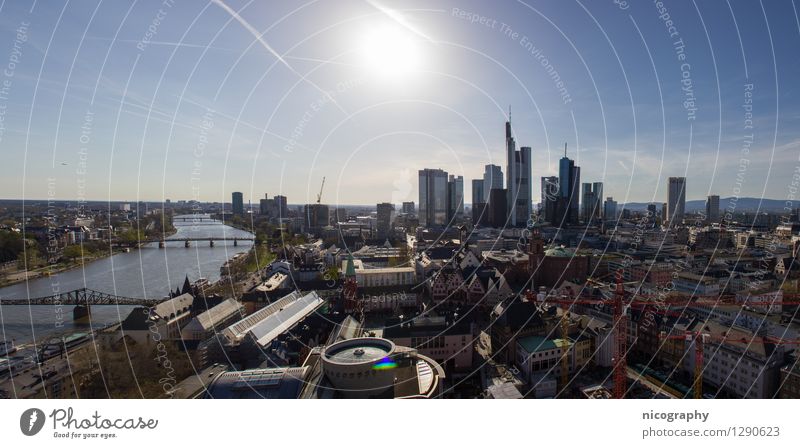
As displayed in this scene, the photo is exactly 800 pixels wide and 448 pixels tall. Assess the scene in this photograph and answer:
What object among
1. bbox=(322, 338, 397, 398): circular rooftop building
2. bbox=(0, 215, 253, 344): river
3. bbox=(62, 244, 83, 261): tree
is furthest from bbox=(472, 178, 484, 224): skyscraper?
bbox=(322, 338, 397, 398): circular rooftop building

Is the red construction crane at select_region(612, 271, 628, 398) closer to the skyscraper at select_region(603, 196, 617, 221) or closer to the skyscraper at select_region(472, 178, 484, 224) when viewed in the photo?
the skyscraper at select_region(472, 178, 484, 224)

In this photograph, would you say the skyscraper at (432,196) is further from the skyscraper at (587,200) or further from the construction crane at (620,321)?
the construction crane at (620,321)

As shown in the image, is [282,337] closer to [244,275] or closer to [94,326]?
[94,326]

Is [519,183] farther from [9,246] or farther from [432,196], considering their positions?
[9,246]

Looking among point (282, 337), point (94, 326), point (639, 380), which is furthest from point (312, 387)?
point (94, 326)
